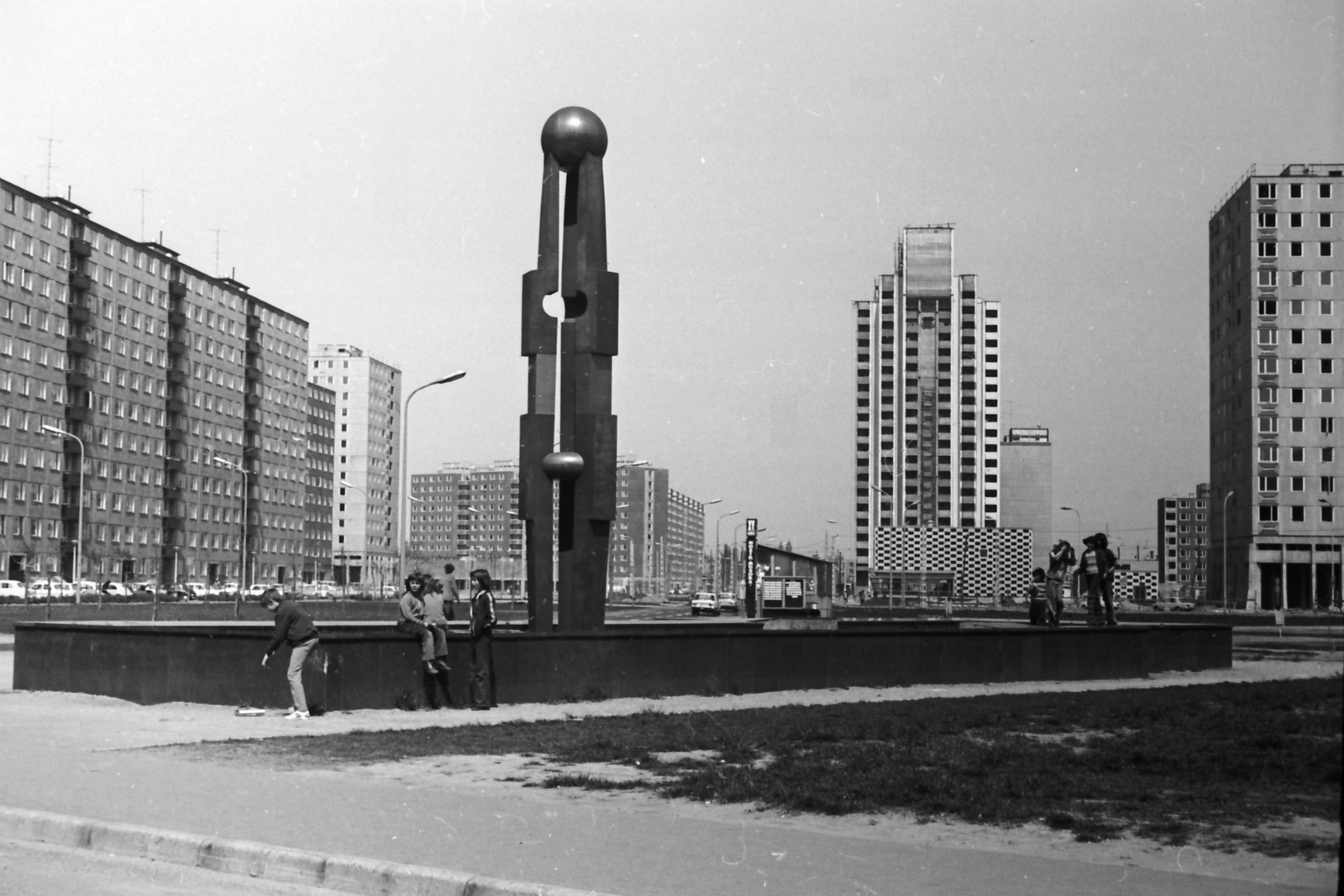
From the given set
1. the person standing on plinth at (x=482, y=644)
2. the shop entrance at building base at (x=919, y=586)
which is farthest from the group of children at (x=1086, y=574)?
the shop entrance at building base at (x=919, y=586)

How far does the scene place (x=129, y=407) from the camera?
115 metres

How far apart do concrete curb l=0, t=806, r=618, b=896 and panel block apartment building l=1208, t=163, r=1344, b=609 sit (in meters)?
6.17

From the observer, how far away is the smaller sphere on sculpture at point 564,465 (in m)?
24.2

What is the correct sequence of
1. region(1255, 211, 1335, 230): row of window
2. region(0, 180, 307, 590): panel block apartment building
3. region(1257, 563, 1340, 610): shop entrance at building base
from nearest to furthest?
region(1255, 211, 1335, 230): row of window < region(1257, 563, 1340, 610): shop entrance at building base < region(0, 180, 307, 590): panel block apartment building

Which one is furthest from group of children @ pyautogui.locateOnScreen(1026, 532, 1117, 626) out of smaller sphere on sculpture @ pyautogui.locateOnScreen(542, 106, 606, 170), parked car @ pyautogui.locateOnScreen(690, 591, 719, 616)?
parked car @ pyautogui.locateOnScreen(690, 591, 719, 616)

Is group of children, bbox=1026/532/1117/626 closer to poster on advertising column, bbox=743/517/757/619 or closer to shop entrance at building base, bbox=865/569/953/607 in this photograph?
poster on advertising column, bbox=743/517/757/619

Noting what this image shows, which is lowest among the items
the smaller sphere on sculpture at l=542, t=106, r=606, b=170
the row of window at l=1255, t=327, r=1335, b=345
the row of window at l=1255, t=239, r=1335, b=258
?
the row of window at l=1255, t=327, r=1335, b=345

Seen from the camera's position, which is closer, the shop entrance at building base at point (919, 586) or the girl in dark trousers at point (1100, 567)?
the girl in dark trousers at point (1100, 567)

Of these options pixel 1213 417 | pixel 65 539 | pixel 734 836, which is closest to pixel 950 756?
pixel 734 836

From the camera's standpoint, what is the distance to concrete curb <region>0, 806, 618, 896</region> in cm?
843

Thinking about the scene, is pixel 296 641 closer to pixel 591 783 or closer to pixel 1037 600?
pixel 591 783

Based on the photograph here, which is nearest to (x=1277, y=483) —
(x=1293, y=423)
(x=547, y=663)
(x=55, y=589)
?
(x=1293, y=423)

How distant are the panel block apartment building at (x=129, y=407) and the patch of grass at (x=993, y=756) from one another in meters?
74.6

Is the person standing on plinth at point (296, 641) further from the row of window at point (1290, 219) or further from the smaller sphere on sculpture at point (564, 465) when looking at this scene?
the row of window at point (1290, 219)
